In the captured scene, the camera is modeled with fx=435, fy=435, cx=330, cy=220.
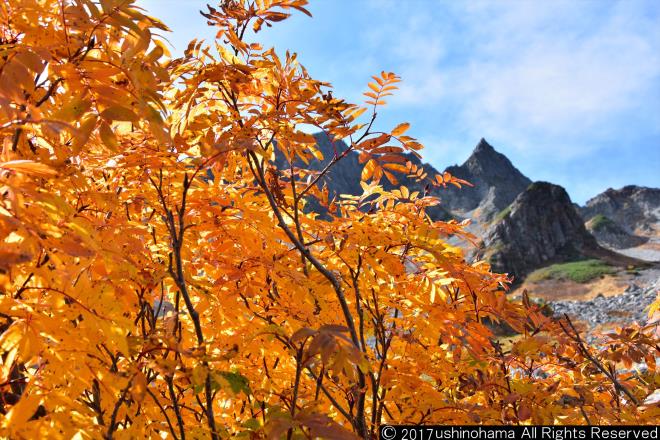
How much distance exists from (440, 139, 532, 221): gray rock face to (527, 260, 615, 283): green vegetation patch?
4651 cm

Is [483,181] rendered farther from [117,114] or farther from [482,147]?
[117,114]

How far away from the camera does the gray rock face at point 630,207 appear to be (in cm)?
7900

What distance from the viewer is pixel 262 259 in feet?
6.47

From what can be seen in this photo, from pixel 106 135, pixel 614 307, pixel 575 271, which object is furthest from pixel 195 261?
pixel 575 271

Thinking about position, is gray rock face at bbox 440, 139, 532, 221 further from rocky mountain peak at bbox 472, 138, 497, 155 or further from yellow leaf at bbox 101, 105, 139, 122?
yellow leaf at bbox 101, 105, 139, 122

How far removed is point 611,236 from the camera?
69562 mm

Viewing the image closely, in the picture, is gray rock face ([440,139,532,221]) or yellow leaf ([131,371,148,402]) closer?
yellow leaf ([131,371,148,402])

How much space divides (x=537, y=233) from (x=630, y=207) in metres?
50.6

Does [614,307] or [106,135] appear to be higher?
[614,307]

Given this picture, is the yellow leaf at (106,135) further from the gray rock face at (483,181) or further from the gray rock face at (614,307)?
the gray rock face at (483,181)

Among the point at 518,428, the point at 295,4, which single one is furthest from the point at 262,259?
the point at 518,428

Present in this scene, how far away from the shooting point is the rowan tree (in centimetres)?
121

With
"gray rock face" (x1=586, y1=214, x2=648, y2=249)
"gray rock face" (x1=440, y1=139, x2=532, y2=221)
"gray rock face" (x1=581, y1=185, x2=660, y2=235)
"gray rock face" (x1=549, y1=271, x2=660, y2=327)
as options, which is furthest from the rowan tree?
"gray rock face" (x1=440, y1=139, x2=532, y2=221)

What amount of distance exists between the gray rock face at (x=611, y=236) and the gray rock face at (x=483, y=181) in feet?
69.7
